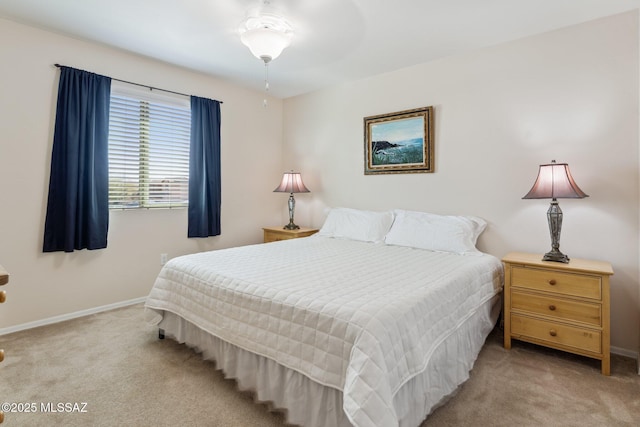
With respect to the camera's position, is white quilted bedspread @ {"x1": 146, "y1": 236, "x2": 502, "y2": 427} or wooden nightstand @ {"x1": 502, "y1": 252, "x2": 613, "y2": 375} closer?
white quilted bedspread @ {"x1": 146, "y1": 236, "x2": 502, "y2": 427}

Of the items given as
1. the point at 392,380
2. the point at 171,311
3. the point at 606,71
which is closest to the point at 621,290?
the point at 606,71

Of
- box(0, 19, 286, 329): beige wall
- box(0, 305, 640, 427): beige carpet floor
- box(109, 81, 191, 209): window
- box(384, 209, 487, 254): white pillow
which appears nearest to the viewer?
box(0, 305, 640, 427): beige carpet floor

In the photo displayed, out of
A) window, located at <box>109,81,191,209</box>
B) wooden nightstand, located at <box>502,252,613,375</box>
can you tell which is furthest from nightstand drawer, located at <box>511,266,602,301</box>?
window, located at <box>109,81,191,209</box>

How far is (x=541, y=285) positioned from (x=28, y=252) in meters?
3.98

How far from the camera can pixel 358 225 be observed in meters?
3.46

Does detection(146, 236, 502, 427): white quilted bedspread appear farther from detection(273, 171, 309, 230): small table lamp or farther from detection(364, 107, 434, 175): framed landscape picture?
detection(273, 171, 309, 230): small table lamp

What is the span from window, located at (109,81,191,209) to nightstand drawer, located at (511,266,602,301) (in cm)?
330

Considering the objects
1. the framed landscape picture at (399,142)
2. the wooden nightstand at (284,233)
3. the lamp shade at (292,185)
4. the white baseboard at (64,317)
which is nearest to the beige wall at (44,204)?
the white baseboard at (64,317)

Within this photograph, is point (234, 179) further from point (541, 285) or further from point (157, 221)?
point (541, 285)

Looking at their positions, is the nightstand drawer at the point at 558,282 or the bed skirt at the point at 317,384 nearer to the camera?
the bed skirt at the point at 317,384

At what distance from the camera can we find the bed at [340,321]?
135cm

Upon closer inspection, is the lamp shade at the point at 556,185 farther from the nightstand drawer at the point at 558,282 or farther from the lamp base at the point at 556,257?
the nightstand drawer at the point at 558,282

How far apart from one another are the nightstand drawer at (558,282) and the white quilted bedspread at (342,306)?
0.65ft

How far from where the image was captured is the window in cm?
316
